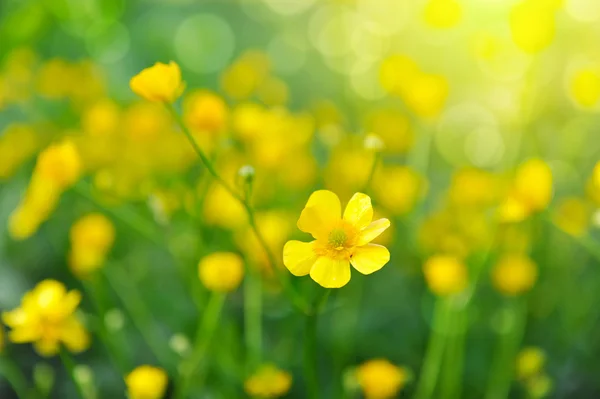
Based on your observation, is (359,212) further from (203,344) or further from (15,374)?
(15,374)

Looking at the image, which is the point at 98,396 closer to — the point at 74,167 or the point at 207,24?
the point at 74,167

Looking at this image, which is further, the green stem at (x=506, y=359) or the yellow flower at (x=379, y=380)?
the green stem at (x=506, y=359)

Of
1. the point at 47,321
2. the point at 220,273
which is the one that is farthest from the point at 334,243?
the point at 47,321

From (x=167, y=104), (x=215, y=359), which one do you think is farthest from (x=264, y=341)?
(x=167, y=104)

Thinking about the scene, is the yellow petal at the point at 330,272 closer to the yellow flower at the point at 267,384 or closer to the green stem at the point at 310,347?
the green stem at the point at 310,347

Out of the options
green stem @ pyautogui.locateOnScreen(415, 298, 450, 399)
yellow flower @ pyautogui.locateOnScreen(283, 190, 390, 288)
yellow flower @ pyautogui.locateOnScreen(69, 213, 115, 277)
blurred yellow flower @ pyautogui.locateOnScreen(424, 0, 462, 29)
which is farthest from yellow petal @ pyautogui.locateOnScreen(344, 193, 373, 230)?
blurred yellow flower @ pyautogui.locateOnScreen(424, 0, 462, 29)

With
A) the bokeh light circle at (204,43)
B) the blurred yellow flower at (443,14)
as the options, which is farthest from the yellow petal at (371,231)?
the bokeh light circle at (204,43)

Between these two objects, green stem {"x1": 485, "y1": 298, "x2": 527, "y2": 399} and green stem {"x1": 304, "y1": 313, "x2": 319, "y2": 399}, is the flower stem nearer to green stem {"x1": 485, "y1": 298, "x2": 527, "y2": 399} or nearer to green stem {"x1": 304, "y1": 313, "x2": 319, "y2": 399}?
green stem {"x1": 304, "y1": 313, "x2": 319, "y2": 399}

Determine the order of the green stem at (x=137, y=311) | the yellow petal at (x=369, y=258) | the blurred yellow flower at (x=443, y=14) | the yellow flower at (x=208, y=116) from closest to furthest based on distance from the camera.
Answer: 1. the yellow petal at (x=369, y=258)
2. the yellow flower at (x=208, y=116)
3. the green stem at (x=137, y=311)
4. the blurred yellow flower at (x=443, y=14)
